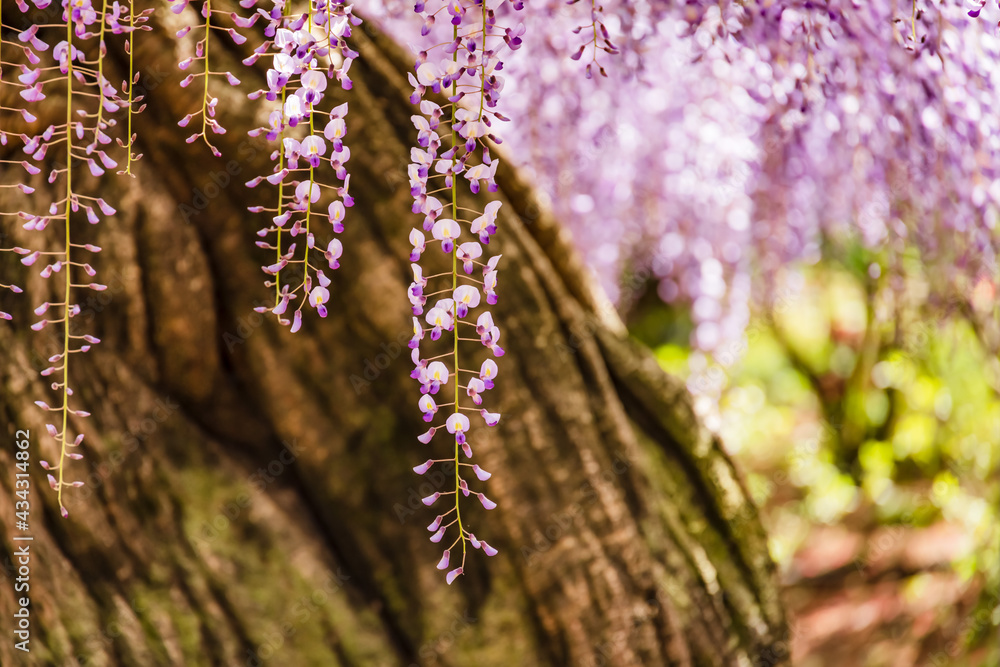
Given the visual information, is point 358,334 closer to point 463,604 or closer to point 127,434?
point 127,434

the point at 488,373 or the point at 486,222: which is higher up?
the point at 486,222

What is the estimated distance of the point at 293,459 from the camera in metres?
1.50

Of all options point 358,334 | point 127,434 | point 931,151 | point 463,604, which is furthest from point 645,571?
point 931,151

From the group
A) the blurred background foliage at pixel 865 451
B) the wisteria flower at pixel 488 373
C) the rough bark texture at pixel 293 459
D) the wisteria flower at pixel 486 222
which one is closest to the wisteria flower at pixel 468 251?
the wisteria flower at pixel 486 222

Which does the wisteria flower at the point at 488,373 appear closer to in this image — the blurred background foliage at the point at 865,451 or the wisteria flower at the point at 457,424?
the wisteria flower at the point at 457,424

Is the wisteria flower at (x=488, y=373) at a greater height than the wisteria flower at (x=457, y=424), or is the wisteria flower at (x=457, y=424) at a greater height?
the wisteria flower at (x=488, y=373)

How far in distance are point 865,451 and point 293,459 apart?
331 centimetres

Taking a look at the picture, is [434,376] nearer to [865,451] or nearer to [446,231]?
[446,231]

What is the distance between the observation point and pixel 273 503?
1.47m

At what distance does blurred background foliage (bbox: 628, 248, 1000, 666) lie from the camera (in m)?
2.90

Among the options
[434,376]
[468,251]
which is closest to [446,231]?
[468,251]

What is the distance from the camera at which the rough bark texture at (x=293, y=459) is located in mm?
1372

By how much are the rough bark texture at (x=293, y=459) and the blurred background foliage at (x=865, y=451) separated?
1085 millimetres

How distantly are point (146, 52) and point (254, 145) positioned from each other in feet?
0.76
